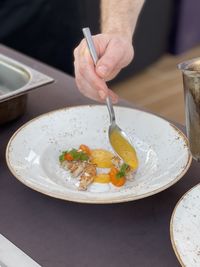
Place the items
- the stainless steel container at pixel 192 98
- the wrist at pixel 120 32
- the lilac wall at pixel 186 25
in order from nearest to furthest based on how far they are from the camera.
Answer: the stainless steel container at pixel 192 98
the wrist at pixel 120 32
the lilac wall at pixel 186 25

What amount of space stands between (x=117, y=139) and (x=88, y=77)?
0.12 metres

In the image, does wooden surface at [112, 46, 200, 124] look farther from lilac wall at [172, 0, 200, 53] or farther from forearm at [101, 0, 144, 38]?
forearm at [101, 0, 144, 38]

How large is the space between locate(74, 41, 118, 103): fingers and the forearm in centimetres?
12

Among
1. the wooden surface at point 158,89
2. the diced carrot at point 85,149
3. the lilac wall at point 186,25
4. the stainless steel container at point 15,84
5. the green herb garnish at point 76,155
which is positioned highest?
the stainless steel container at point 15,84

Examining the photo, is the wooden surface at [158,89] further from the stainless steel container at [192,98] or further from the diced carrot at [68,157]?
the stainless steel container at [192,98]

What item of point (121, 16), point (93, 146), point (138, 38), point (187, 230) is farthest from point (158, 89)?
point (187, 230)

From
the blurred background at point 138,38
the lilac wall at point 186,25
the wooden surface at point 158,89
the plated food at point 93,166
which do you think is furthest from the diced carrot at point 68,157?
the lilac wall at point 186,25

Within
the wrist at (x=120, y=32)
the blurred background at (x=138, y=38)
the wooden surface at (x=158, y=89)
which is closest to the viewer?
the wrist at (x=120, y=32)

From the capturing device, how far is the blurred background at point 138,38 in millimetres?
2043

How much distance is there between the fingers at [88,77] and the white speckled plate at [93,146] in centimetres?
6

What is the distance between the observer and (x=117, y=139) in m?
0.84

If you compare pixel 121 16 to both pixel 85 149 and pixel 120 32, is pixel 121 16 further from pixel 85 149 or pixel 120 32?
pixel 85 149

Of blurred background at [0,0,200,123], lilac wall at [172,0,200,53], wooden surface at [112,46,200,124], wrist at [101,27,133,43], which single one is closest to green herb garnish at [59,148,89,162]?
wrist at [101,27,133,43]

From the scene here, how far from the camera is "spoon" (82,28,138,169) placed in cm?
80
